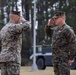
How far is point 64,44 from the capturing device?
22.0ft

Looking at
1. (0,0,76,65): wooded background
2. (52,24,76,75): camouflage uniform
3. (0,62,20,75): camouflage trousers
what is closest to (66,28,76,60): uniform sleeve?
(52,24,76,75): camouflage uniform

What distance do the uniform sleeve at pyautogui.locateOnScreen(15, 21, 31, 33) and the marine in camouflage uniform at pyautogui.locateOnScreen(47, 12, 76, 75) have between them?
70 centimetres

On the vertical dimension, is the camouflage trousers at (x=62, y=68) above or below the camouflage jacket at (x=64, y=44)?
below

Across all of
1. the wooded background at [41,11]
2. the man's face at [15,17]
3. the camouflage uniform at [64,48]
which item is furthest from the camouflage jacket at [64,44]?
the wooded background at [41,11]

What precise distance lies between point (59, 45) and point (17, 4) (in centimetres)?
3203

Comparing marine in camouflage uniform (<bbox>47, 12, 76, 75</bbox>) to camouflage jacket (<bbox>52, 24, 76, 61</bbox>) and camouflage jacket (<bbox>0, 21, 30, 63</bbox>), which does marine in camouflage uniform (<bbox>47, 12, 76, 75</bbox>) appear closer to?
camouflage jacket (<bbox>52, 24, 76, 61</bbox>)

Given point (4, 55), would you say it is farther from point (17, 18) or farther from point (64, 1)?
point (64, 1)

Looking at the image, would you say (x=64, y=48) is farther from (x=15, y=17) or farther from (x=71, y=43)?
(x=15, y=17)

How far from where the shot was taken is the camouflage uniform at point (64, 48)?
6.67 metres

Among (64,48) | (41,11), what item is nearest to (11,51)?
(64,48)

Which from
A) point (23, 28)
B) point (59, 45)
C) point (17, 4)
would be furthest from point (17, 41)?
point (17, 4)

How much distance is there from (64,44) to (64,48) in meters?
0.07

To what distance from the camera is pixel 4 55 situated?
6.48m

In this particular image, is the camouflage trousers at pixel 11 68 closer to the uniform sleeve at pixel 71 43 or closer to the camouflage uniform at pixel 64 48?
the camouflage uniform at pixel 64 48
